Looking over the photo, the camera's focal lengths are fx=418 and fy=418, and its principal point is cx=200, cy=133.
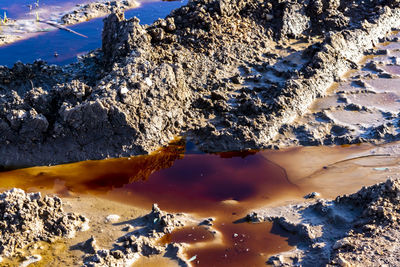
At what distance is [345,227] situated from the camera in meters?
5.59

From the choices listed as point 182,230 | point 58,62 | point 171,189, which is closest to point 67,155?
point 171,189

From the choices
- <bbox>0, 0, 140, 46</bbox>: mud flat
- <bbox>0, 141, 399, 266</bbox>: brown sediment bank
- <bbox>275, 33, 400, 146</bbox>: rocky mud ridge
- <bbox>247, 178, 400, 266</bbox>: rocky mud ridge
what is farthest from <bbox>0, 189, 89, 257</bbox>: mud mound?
<bbox>0, 0, 140, 46</bbox>: mud flat

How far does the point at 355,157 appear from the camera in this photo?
731 cm

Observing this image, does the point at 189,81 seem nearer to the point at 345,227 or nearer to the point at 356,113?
the point at 356,113

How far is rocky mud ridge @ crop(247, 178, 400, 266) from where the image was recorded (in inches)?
197

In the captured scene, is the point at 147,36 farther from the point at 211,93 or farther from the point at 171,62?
the point at 211,93

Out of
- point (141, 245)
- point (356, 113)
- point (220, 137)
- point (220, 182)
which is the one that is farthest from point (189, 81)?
point (141, 245)

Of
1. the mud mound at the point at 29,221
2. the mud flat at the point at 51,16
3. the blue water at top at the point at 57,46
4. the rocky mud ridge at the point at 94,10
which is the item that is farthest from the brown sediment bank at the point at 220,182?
the rocky mud ridge at the point at 94,10

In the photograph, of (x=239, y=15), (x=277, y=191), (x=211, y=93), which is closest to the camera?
(x=277, y=191)

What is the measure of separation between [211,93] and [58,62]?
438 cm

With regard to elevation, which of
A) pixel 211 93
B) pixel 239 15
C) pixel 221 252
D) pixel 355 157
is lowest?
pixel 221 252

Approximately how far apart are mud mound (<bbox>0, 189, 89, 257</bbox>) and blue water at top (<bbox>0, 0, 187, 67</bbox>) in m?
5.67

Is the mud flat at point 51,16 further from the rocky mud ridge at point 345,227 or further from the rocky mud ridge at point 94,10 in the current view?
the rocky mud ridge at point 345,227

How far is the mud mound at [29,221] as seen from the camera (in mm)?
5297
